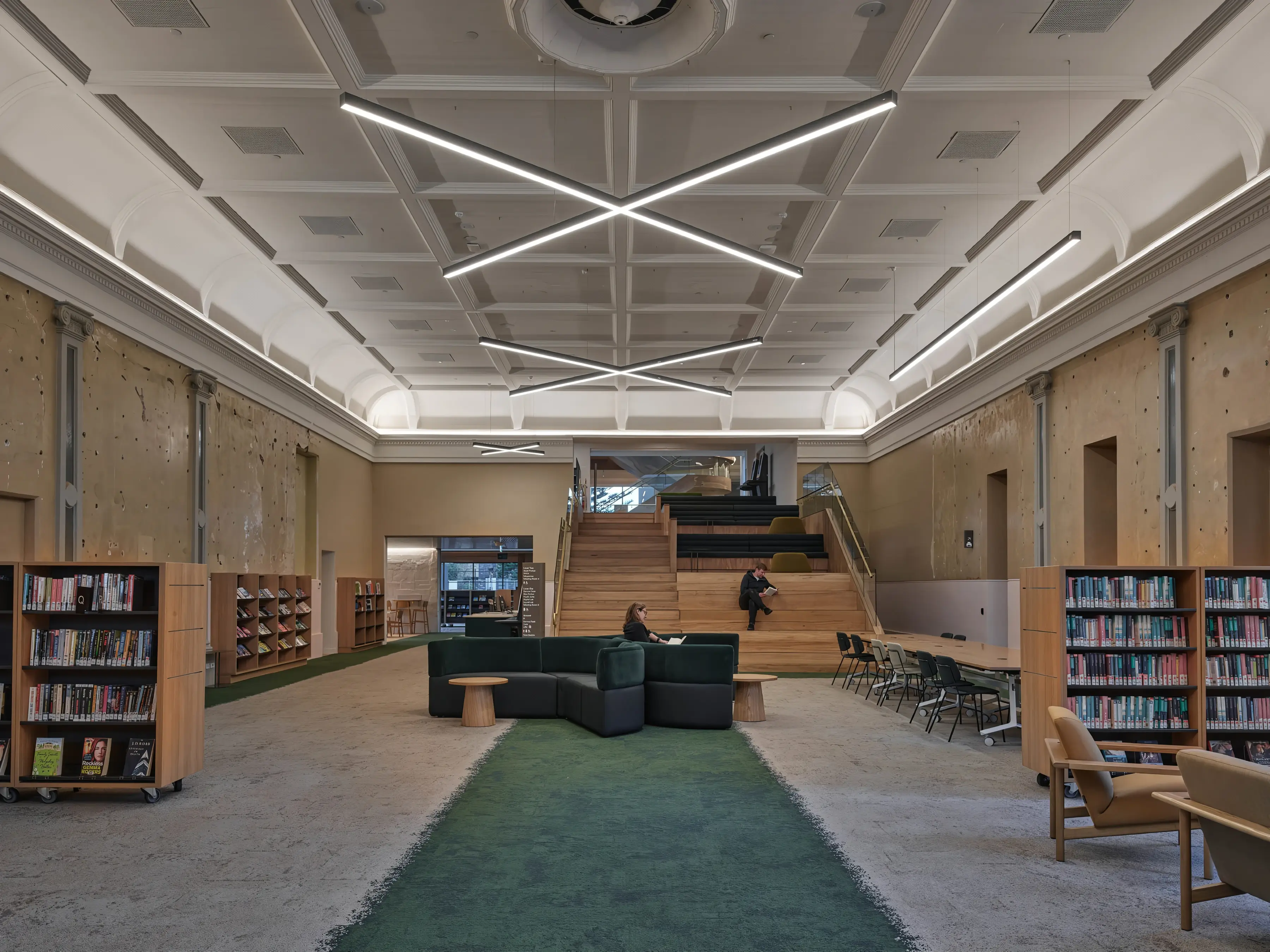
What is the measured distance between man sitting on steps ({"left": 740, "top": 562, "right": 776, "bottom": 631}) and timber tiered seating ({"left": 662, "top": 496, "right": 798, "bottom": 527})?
5745 mm

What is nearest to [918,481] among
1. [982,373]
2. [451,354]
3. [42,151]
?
[982,373]

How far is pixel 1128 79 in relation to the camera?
27.5 ft

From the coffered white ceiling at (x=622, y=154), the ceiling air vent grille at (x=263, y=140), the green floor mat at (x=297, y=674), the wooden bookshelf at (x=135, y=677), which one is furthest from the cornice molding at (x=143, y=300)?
the green floor mat at (x=297, y=674)

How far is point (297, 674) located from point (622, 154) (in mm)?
10091

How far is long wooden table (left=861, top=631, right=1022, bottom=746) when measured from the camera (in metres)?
9.07

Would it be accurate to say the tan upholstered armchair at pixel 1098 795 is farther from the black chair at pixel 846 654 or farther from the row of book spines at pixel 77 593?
the black chair at pixel 846 654

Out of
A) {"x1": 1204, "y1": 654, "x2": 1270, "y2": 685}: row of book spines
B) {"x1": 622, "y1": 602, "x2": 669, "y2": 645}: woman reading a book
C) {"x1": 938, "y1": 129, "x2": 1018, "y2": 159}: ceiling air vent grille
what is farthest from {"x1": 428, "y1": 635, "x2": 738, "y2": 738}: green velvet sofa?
{"x1": 938, "y1": 129, "x2": 1018, "y2": 159}: ceiling air vent grille

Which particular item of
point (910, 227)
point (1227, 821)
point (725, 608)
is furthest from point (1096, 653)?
point (725, 608)

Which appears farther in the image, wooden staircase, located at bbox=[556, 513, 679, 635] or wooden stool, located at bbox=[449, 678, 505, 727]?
wooden staircase, located at bbox=[556, 513, 679, 635]

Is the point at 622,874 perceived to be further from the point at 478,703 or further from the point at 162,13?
the point at 162,13

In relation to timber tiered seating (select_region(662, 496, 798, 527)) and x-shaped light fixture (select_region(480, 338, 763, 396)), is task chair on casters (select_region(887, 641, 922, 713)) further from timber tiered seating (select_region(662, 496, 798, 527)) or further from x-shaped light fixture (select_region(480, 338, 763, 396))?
timber tiered seating (select_region(662, 496, 798, 527))

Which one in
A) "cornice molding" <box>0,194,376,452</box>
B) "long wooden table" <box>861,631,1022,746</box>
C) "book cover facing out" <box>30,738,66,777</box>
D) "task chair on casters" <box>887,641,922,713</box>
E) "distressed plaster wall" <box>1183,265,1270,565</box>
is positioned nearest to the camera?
"book cover facing out" <box>30,738,66,777</box>

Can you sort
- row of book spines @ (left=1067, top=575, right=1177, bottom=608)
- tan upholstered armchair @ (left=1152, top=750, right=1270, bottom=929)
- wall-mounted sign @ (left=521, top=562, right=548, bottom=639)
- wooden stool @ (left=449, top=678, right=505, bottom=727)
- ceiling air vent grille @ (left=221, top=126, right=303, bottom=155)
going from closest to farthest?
tan upholstered armchair @ (left=1152, top=750, right=1270, bottom=929), row of book spines @ (left=1067, top=575, right=1177, bottom=608), ceiling air vent grille @ (left=221, top=126, right=303, bottom=155), wooden stool @ (left=449, top=678, right=505, bottom=727), wall-mounted sign @ (left=521, top=562, right=548, bottom=639)

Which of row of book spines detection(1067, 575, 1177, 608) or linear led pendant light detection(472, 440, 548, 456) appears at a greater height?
linear led pendant light detection(472, 440, 548, 456)
